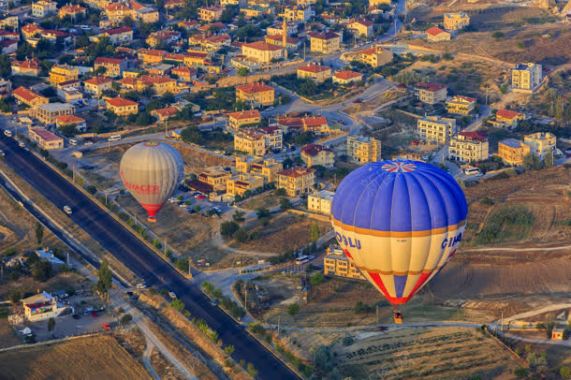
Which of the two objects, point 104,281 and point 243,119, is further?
point 243,119

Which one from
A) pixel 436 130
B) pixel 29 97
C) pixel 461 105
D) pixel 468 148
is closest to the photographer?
pixel 468 148

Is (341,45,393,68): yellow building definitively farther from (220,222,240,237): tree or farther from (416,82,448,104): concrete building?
(220,222,240,237): tree

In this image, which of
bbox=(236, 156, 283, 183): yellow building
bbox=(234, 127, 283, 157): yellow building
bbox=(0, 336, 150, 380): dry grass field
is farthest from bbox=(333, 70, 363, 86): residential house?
bbox=(0, 336, 150, 380): dry grass field

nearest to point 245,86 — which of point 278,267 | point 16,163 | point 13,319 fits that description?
point 16,163

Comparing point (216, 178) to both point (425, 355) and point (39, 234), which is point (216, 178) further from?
point (425, 355)

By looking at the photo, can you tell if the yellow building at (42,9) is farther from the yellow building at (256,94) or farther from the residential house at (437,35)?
the residential house at (437,35)

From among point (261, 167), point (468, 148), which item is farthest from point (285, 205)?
point (468, 148)

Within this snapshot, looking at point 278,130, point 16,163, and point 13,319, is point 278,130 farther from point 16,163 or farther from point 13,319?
point 13,319
